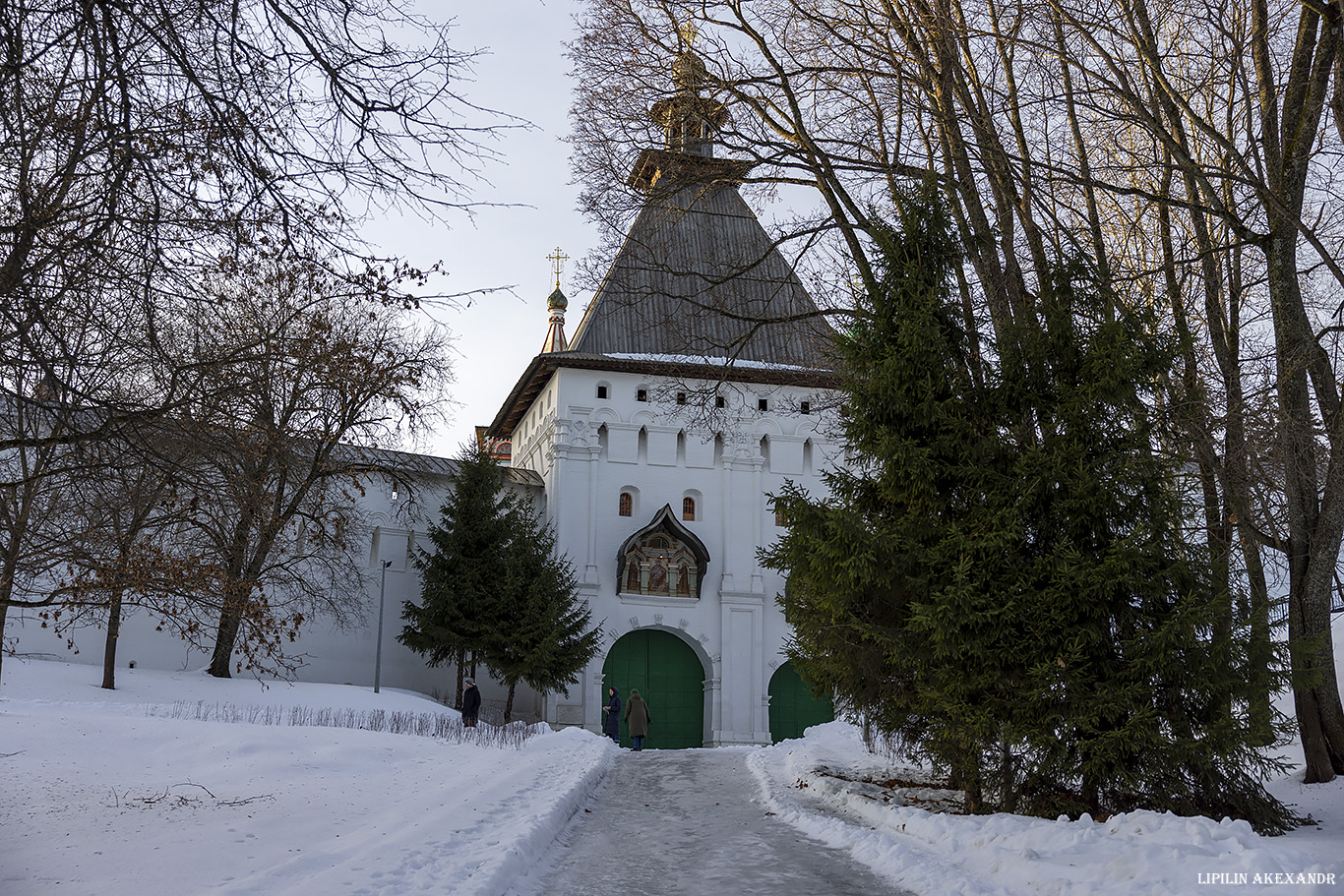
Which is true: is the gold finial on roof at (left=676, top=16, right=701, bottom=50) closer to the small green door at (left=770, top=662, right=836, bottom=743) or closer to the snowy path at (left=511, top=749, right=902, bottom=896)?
the snowy path at (left=511, top=749, right=902, bottom=896)

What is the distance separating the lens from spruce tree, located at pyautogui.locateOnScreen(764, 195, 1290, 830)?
764 cm

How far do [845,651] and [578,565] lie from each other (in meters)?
18.9

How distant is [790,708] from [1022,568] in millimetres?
20818

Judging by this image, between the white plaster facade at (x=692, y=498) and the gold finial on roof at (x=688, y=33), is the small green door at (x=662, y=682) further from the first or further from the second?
the gold finial on roof at (x=688, y=33)

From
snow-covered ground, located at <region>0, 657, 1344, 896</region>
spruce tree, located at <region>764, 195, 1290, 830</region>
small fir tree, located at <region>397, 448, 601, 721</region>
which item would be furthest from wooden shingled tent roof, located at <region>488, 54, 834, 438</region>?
snow-covered ground, located at <region>0, 657, 1344, 896</region>

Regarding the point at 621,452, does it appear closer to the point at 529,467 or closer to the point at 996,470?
the point at 529,467

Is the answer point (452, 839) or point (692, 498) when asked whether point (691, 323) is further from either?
point (452, 839)

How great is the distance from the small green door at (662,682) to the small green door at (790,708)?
190cm

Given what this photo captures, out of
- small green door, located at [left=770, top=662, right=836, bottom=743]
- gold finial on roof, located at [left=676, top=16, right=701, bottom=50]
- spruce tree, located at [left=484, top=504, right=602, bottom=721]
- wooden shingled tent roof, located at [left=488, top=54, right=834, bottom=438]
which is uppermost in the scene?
wooden shingled tent roof, located at [left=488, top=54, right=834, bottom=438]

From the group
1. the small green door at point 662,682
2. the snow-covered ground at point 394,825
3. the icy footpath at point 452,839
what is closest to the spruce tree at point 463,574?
the small green door at point 662,682

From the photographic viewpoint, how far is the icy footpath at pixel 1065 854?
477 centimetres

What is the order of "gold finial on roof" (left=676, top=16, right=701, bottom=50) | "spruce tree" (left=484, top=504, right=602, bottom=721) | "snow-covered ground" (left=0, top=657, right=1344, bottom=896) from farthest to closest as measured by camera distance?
"spruce tree" (left=484, top=504, right=602, bottom=721) → "gold finial on roof" (left=676, top=16, right=701, bottom=50) → "snow-covered ground" (left=0, top=657, right=1344, bottom=896)

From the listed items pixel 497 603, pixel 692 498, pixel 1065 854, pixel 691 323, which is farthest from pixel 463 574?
pixel 1065 854

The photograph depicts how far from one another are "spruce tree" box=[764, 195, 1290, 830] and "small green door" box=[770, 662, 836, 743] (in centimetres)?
1882
